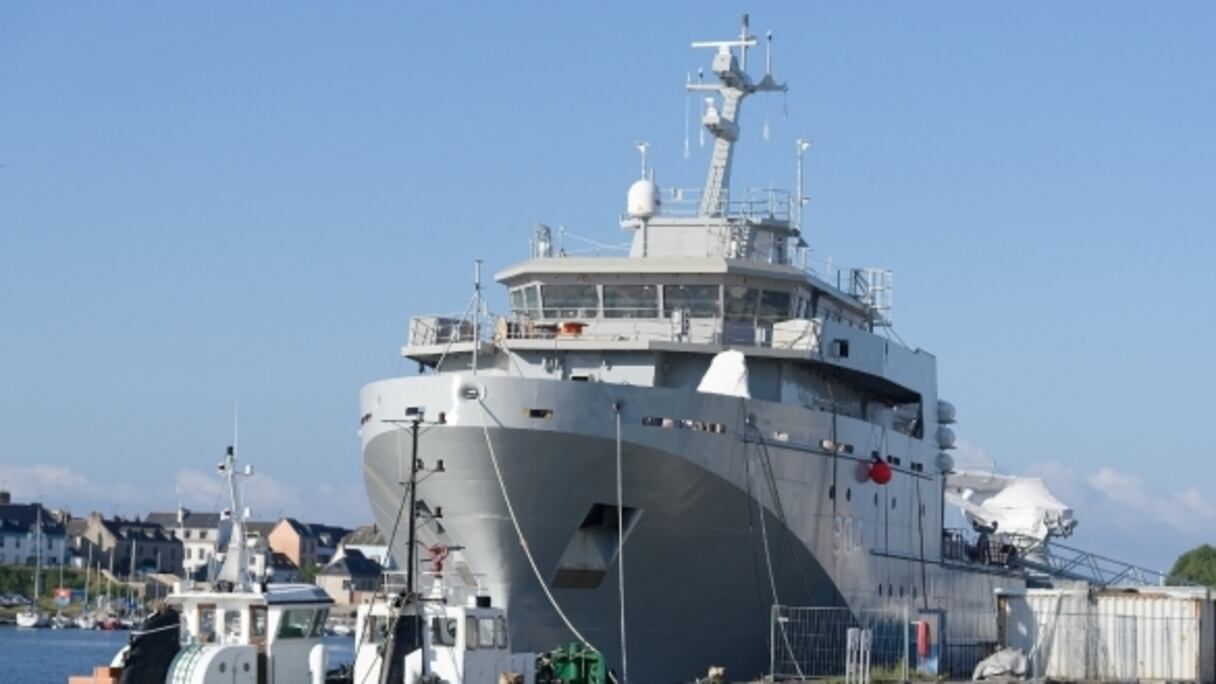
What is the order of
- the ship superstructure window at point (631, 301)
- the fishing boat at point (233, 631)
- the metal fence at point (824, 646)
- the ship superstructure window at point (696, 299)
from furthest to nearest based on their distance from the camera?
the ship superstructure window at point (631, 301) → the ship superstructure window at point (696, 299) → the metal fence at point (824, 646) → the fishing boat at point (233, 631)

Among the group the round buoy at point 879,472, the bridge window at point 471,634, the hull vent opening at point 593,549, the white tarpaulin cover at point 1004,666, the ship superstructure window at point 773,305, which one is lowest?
the white tarpaulin cover at point 1004,666

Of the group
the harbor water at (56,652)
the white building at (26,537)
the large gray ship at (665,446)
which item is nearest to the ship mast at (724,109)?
the large gray ship at (665,446)

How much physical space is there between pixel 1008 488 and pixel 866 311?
16.1 m

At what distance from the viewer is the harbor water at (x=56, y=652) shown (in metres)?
73.4

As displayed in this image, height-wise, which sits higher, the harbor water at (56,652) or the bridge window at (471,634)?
the bridge window at (471,634)

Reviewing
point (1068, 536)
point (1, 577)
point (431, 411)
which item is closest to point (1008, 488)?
point (1068, 536)

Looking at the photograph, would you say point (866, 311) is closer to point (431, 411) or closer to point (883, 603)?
point (883, 603)

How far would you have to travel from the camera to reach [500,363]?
40844 millimetres

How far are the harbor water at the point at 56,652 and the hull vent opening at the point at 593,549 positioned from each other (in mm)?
19702

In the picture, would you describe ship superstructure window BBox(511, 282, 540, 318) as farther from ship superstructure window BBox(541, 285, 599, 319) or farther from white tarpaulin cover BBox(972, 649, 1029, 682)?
white tarpaulin cover BBox(972, 649, 1029, 682)

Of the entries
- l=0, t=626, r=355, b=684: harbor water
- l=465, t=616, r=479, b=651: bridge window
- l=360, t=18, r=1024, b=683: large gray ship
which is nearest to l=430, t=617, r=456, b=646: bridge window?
l=465, t=616, r=479, b=651: bridge window

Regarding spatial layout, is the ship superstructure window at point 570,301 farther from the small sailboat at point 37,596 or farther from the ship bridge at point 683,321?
the small sailboat at point 37,596

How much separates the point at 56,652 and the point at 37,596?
53027 mm

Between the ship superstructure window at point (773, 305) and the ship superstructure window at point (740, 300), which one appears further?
the ship superstructure window at point (773, 305)
